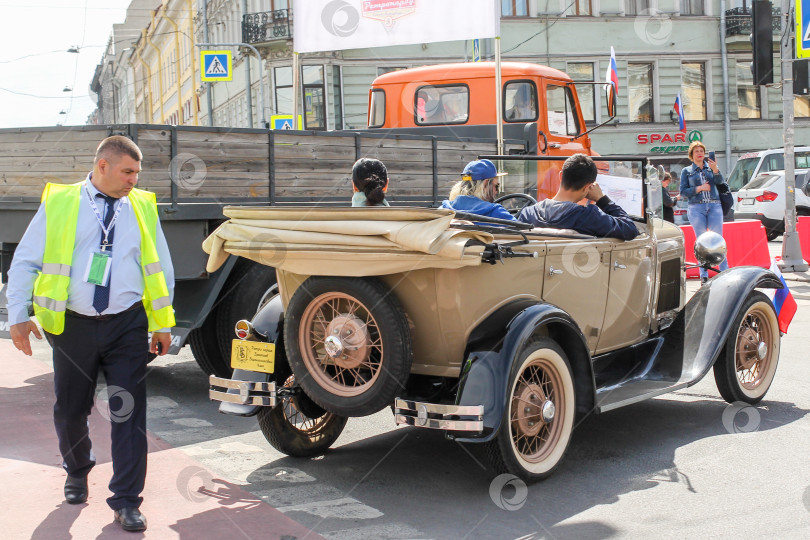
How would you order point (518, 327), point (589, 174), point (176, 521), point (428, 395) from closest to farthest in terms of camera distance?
point (176, 521) < point (518, 327) < point (428, 395) < point (589, 174)

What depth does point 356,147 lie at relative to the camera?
7902 millimetres

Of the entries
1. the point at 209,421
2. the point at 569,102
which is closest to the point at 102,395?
the point at 209,421

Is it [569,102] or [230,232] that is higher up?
[569,102]

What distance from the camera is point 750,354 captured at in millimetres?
6062

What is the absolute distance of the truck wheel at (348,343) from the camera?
4.31 m

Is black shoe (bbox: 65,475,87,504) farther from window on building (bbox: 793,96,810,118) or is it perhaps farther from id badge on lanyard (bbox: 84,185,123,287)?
window on building (bbox: 793,96,810,118)

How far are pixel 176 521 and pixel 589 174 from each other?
2.97m

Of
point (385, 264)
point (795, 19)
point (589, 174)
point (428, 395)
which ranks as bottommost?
point (428, 395)

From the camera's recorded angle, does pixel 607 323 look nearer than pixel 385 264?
No

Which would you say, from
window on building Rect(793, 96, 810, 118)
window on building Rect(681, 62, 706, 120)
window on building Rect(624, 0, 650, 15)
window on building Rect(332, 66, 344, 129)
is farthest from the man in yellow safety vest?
window on building Rect(793, 96, 810, 118)

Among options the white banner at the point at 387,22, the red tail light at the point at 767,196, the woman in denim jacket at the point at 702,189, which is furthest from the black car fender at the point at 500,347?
the red tail light at the point at 767,196

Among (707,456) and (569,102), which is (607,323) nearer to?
(707,456)

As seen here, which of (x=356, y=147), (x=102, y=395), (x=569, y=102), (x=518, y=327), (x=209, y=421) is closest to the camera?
(x=518, y=327)

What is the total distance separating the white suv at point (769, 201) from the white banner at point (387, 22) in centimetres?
1255
